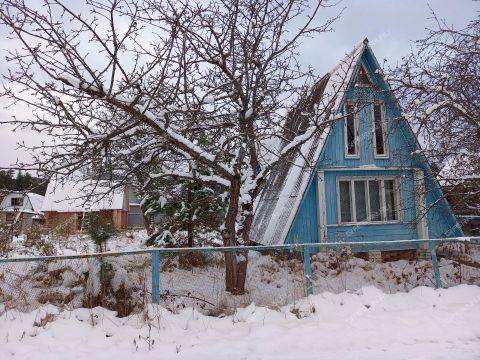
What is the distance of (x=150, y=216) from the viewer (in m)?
12.4

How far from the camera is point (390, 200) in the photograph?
41.1ft

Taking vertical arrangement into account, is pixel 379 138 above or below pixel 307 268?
above

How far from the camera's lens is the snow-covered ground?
4.48 meters

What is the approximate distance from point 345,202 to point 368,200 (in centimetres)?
69

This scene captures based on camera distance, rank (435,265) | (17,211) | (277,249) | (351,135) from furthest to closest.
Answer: (351,135)
(17,211)
(435,265)
(277,249)

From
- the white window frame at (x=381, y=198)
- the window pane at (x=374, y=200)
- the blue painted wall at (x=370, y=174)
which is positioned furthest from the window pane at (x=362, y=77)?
the window pane at (x=374, y=200)

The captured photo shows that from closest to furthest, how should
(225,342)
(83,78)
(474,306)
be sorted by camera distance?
(225,342), (83,78), (474,306)

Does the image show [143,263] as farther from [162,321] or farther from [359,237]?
[359,237]

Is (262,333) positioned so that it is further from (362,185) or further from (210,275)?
(362,185)

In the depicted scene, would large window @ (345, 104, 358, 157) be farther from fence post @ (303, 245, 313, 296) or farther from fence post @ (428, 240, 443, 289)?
fence post @ (303, 245, 313, 296)

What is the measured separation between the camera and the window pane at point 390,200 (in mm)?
12383

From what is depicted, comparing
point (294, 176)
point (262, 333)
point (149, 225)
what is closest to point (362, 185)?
point (294, 176)

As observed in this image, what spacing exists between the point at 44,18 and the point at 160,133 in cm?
222

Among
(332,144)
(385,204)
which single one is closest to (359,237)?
(385,204)
